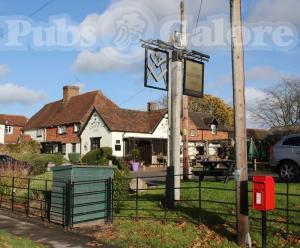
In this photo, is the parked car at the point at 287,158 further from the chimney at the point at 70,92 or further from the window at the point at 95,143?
the chimney at the point at 70,92

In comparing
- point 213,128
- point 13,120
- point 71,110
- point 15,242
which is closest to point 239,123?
point 15,242

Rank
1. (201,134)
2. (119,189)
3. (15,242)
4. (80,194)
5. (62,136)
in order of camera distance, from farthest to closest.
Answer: (201,134), (62,136), (119,189), (80,194), (15,242)

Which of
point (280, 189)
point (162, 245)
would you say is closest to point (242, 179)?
point (162, 245)

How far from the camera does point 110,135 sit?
4238cm

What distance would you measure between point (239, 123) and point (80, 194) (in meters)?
4.67

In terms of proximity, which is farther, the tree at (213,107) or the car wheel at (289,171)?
the tree at (213,107)

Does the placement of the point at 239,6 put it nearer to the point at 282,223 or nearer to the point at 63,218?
the point at 282,223

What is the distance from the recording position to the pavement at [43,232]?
32.7 ft

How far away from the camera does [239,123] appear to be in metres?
9.32

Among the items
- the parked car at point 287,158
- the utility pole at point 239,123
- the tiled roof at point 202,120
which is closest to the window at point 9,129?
the tiled roof at point 202,120

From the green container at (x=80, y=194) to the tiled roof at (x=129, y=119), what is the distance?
29967 mm

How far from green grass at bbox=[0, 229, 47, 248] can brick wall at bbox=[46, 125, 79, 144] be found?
37959 millimetres

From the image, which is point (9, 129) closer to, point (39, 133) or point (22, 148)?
point (39, 133)

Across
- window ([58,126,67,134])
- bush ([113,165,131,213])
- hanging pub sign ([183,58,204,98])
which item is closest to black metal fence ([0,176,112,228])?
bush ([113,165,131,213])
